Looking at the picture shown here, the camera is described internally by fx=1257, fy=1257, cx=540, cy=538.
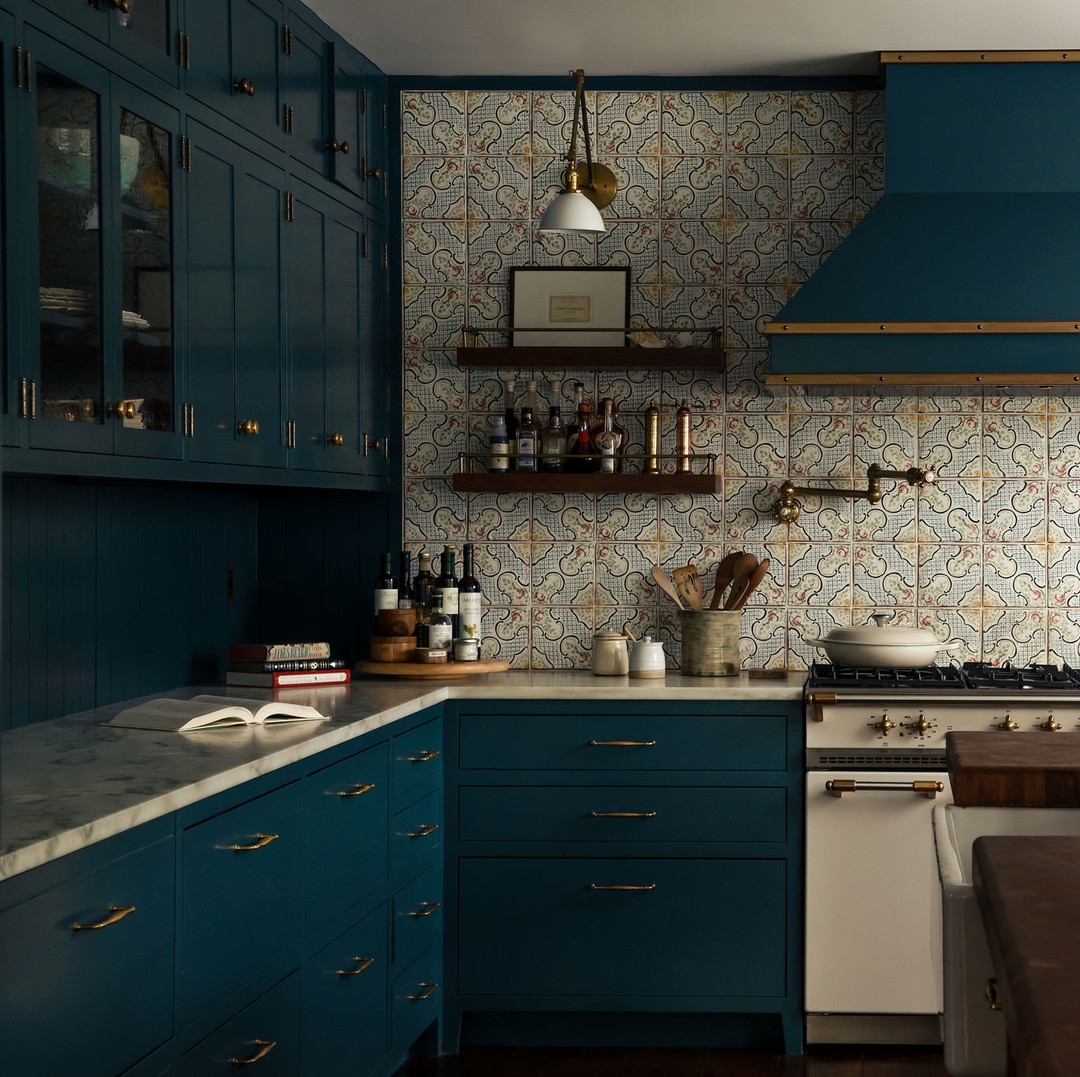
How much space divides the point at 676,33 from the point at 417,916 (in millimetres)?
2481

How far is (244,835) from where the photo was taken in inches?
84.1

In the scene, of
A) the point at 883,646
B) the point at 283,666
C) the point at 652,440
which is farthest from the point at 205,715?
the point at 883,646

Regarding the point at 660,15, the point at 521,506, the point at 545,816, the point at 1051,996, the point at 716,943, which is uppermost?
the point at 660,15

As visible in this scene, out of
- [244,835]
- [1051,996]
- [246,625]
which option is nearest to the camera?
[1051,996]

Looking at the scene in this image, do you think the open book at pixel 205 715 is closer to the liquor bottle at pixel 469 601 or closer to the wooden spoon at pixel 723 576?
the liquor bottle at pixel 469 601

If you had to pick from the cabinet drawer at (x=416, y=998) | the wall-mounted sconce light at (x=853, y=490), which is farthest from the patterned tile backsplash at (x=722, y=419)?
the cabinet drawer at (x=416, y=998)

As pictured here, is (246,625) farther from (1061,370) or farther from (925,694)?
(1061,370)

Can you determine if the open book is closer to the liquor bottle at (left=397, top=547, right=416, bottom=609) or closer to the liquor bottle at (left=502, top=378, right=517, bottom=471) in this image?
the liquor bottle at (left=397, top=547, right=416, bottom=609)

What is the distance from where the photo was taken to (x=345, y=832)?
2.59m

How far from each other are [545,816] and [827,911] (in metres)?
0.78

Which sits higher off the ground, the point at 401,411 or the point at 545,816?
the point at 401,411

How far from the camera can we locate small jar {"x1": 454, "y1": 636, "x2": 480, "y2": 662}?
3664mm

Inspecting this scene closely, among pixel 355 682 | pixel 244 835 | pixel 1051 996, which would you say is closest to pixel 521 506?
pixel 355 682

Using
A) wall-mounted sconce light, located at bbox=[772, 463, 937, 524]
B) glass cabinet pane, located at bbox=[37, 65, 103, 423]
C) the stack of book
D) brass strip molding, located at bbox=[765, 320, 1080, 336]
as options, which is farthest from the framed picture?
glass cabinet pane, located at bbox=[37, 65, 103, 423]
